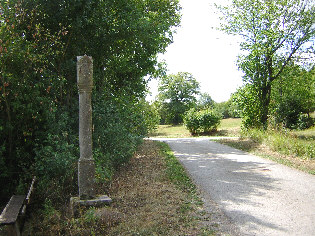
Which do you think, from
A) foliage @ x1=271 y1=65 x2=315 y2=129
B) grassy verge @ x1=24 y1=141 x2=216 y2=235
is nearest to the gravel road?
grassy verge @ x1=24 y1=141 x2=216 y2=235

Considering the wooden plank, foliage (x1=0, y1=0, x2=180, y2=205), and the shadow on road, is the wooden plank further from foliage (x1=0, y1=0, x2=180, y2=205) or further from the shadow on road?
the shadow on road

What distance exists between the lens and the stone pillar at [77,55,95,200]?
5.59 meters

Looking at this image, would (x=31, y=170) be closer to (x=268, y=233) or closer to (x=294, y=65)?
(x=268, y=233)

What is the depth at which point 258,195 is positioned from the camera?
6293 millimetres

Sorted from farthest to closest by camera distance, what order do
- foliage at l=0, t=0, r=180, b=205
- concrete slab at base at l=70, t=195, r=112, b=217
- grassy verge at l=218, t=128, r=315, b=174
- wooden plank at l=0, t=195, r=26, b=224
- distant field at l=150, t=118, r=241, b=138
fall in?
distant field at l=150, t=118, r=241, b=138
grassy verge at l=218, t=128, r=315, b=174
foliage at l=0, t=0, r=180, b=205
concrete slab at base at l=70, t=195, r=112, b=217
wooden plank at l=0, t=195, r=26, b=224

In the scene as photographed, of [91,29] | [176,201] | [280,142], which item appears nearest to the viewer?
[176,201]

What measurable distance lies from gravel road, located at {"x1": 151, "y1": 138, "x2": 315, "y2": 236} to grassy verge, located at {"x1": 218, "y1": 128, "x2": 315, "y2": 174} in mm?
666

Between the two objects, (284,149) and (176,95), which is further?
(176,95)

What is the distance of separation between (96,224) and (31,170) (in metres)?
2.63

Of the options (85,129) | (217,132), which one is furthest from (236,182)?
(217,132)

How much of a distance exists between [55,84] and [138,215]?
4.31 metres

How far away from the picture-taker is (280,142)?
40.3 ft

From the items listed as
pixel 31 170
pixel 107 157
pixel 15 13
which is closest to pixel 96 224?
pixel 31 170

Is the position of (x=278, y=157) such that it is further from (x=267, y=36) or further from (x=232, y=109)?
(x=232, y=109)
